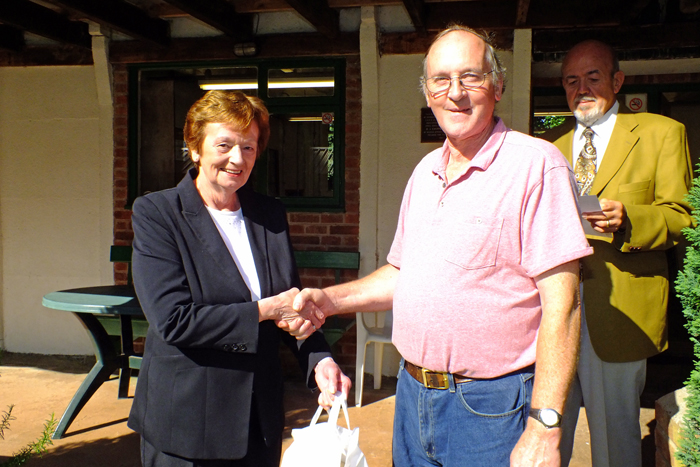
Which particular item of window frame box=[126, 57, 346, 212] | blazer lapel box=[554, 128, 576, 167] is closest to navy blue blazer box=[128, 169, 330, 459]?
blazer lapel box=[554, 128, 576, 167]

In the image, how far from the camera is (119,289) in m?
4.64

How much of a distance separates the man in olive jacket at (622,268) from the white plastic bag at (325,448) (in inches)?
46.1

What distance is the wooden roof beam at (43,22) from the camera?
4.64 metres

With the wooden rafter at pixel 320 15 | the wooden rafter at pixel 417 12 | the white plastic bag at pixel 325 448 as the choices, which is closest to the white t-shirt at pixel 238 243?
the white plastic bag at pixel 325 448

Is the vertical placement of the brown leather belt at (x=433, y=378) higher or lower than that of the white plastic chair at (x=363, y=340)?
higher

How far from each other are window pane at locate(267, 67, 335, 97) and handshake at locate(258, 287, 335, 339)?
3.53m

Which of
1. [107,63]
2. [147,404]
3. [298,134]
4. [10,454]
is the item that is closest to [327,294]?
[147,404]

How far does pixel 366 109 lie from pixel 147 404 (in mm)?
3667

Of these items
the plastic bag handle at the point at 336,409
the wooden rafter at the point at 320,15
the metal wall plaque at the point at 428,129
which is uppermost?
the wooden rafter at the point at 320,15

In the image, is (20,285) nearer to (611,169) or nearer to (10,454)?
(10,454)

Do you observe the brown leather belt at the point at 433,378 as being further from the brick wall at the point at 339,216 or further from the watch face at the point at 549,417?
the brick wall at the point at 339,216

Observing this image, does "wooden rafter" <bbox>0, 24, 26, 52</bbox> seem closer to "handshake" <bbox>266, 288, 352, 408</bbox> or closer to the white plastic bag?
"handshake" <bbox>266, 288, 352, 408</bbox>

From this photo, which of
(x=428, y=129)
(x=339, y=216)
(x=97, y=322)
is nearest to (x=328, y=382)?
(x=97, y=322)

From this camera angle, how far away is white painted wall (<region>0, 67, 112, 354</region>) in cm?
574
